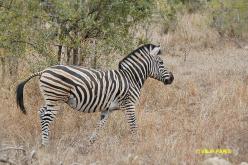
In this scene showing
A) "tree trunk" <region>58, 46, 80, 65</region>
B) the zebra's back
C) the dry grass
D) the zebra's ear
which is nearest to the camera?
the dry grass

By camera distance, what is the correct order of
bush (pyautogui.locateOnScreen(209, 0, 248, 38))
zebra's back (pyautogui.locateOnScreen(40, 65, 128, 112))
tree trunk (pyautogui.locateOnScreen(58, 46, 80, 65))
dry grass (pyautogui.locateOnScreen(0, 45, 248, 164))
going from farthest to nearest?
bush (pyautogui.locateOnScreen(209, 0, 248, 38)) < tree trunk (pyautogui.locateOnScreen(58, 46, 80, 65)) < zebra's back (pyautogui.locateOnScreen(40, 65, 128, 112)) < dry grass (pyautogui.locateOnScreen(0, 45, 248, 164))

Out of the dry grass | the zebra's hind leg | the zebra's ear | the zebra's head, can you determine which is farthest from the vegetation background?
the zebra's ear

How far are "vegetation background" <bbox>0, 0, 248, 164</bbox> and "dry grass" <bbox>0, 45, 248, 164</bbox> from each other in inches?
0.6

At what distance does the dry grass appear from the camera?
610 centimetres

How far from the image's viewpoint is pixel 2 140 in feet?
22.6

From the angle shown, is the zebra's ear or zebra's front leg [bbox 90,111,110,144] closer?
zebra's front leg [bbox 90,111,110,144]

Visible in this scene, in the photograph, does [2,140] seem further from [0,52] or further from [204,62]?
[204,62]

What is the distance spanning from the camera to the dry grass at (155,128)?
610 cm

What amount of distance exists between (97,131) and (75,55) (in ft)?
9.38

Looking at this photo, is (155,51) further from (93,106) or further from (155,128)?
(93,106)

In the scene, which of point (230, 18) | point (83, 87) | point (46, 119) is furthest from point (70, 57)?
point (230, 18)

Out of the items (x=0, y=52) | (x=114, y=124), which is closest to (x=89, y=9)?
(x=0, y=52)

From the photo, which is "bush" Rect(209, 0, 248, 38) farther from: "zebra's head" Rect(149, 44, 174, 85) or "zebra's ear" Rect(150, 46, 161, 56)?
"zebra's ear" Rect(150, 46, 161, 56)

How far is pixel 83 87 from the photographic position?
6785mm
